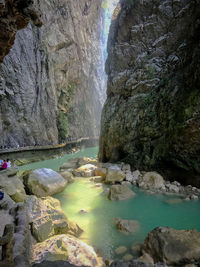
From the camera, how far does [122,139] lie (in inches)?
586

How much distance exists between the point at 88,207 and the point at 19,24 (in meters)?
7.39

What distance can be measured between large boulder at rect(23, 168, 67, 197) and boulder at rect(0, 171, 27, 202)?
0.88m

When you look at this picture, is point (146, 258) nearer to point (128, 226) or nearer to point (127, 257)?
point (127, 257)

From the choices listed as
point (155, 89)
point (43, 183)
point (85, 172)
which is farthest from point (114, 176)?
point (155, 89)

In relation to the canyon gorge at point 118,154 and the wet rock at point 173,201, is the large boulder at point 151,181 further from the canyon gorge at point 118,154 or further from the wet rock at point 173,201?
the wet rock at point 173,201

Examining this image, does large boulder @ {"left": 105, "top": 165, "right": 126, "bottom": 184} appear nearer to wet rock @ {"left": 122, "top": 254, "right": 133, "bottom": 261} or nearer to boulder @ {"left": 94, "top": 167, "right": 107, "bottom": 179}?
boulder @ {"left": 94, "top": 167, "right": 107, "bottom": 179}

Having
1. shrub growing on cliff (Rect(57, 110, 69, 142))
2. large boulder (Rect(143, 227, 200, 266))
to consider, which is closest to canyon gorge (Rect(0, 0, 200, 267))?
large boulder (Rect(143, 227, 200, 266))

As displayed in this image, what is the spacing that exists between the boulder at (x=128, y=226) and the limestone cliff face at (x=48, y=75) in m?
15.0

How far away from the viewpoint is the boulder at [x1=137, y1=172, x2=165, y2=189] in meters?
9.70

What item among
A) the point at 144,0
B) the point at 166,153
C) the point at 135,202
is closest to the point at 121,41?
the point at 144,0

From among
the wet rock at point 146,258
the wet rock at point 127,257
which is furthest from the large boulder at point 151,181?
the wet rock at point 146,258

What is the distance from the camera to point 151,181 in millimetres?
10047

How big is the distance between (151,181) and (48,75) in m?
24.3

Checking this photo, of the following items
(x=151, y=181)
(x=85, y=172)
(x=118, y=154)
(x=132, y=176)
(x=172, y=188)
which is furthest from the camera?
(x=118, y=154)
